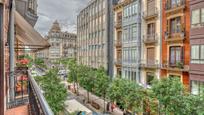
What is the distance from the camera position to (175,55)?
736 inches

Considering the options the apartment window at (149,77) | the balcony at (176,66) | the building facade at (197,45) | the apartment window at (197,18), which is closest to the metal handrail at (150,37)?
the balcony at (176,66)

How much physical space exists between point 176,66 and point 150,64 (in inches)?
158

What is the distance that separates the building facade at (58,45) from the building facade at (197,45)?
311 ft

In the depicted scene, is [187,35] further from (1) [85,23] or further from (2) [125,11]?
(1) [85,23]

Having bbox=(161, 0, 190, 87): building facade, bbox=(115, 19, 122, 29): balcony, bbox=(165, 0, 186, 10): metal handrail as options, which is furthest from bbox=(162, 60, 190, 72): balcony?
bbox=(115, 19, 122, 29): balcony

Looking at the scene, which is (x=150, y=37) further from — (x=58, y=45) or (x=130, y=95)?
(x=58, y=45)

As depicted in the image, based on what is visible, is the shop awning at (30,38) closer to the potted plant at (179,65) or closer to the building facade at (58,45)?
the potted plant at (179,65)

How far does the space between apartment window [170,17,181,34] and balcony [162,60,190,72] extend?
124 inches

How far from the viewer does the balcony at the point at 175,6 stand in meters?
17.6

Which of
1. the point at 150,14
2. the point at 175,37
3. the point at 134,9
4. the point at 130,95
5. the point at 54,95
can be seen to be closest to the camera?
the point at 130,95

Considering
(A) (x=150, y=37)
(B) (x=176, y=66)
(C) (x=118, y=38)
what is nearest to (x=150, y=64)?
(A) (x=150, y=37)

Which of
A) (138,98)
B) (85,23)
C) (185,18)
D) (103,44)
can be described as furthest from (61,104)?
(85,23)

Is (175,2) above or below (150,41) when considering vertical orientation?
above

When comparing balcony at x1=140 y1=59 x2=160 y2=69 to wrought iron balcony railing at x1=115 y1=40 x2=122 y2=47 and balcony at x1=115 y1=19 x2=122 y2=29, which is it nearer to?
wrought iron balcony railing at x1=115 y1=40 x2=122 y2=47
